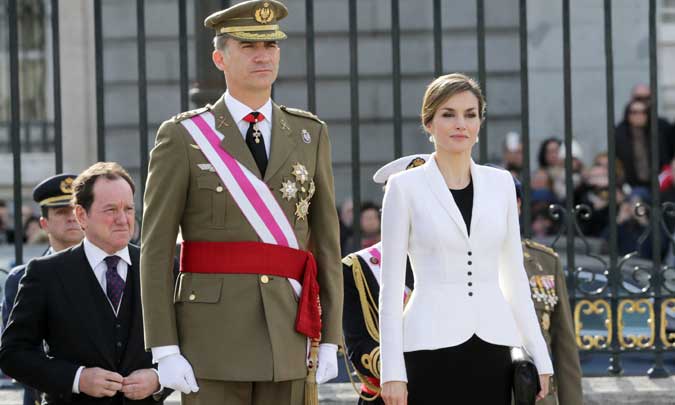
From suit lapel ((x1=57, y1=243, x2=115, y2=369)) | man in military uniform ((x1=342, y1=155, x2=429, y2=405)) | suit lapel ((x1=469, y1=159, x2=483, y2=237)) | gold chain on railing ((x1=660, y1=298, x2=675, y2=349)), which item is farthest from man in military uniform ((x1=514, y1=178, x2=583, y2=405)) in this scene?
suit lapel ((x1=57, y1=243, x2=115, y2=369))

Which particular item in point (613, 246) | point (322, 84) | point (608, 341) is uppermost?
point (322, 84)

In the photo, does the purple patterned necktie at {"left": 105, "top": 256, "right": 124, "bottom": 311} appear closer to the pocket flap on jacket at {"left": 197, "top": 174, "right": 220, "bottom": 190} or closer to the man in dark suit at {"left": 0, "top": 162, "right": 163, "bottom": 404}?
the man in dark suit at {"left": 0, "top": 162, "right": 163, "bottom": 404}

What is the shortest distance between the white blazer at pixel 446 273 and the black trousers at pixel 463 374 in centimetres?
3

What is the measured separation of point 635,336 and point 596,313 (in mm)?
213

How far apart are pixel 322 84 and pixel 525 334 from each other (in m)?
9.07

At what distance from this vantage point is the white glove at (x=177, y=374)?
423 cm

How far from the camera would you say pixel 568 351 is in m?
5.27

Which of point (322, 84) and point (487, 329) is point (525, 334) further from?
point (322, 84)

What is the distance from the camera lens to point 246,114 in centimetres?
449

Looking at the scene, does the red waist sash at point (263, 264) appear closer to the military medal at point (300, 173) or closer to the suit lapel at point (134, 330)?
the military medal at point (300, 173)

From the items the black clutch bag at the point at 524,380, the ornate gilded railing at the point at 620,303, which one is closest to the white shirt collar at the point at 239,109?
the black clutch bag at the point at 524,380

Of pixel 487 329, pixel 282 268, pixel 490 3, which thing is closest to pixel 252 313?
pixel 282 268

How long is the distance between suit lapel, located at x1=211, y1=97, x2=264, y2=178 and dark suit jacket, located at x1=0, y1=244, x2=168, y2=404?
63 centimetres

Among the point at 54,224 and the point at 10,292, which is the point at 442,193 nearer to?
the point at 54,224
